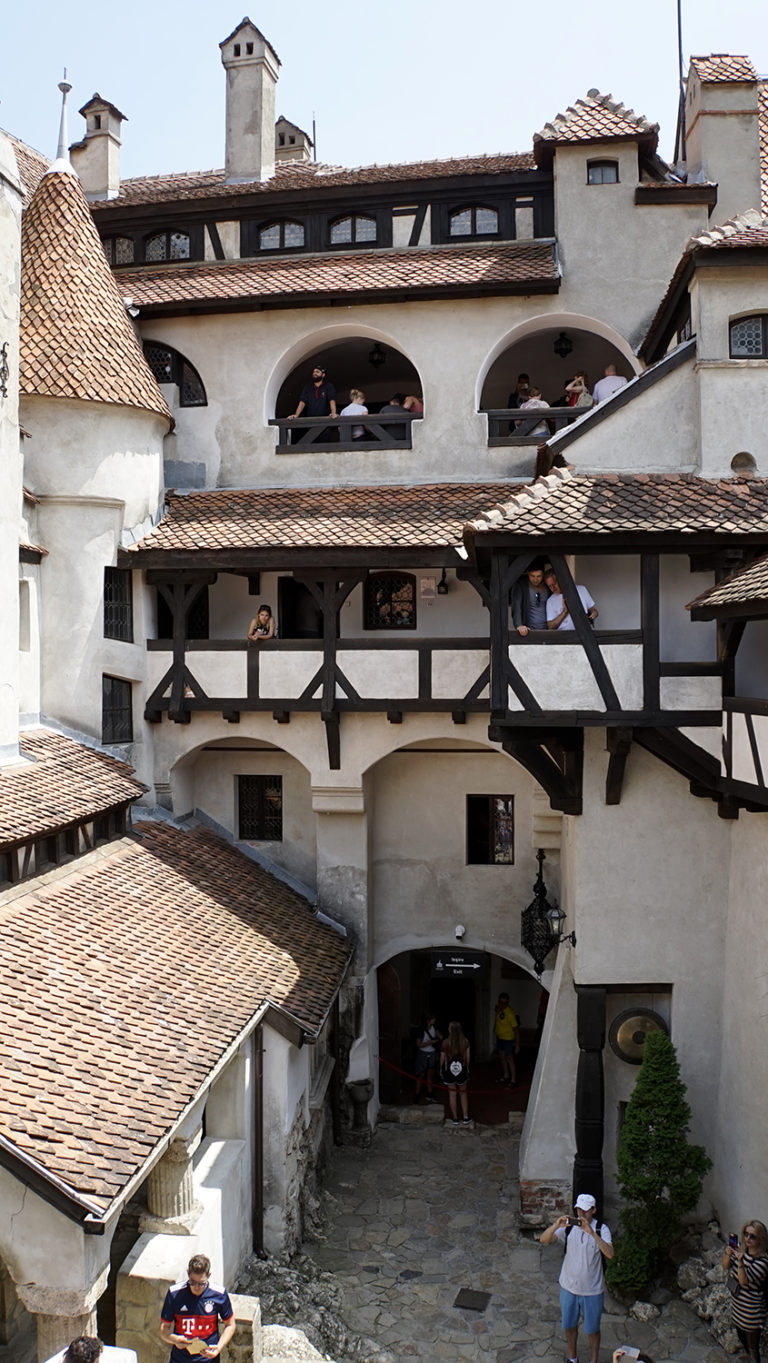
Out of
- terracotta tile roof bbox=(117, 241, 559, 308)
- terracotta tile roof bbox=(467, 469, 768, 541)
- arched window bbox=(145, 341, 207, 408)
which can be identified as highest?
terracotta tile roof bbox=(117, 241, 559, 308)

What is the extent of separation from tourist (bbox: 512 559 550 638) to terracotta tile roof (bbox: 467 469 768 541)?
0.76 metres

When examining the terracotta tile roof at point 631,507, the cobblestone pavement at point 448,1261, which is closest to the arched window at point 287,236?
the terracotta tile roof at point 631,507

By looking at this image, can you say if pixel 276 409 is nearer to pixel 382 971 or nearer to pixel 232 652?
pixel 232 652

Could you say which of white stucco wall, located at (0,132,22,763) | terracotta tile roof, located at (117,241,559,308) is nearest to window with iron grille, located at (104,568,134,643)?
white stucco wall, located at (0,132,22,763)

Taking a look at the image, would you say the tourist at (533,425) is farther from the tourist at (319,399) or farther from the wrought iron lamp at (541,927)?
the wrought iron lamp at (541,927)

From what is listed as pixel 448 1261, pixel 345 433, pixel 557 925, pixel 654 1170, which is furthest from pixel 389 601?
pixel 448 1261

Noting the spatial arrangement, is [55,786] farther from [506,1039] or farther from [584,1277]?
[506,1039]

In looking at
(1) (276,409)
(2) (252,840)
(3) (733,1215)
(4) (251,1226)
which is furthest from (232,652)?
(3) (733,1215)

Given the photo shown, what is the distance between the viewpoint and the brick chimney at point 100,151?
19.5m

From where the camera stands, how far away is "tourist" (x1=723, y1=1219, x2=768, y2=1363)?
1000 centimetres

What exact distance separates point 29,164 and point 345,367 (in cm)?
627

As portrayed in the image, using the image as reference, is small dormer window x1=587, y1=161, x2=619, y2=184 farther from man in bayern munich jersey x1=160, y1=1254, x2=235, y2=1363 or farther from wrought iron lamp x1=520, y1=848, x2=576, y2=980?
man in bayern munich jersey x1=160, y1=1254, x2=235, y2=1363

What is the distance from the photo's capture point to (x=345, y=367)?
770 inches

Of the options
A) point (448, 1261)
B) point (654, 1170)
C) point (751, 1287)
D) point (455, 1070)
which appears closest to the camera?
point (751, 1287)
